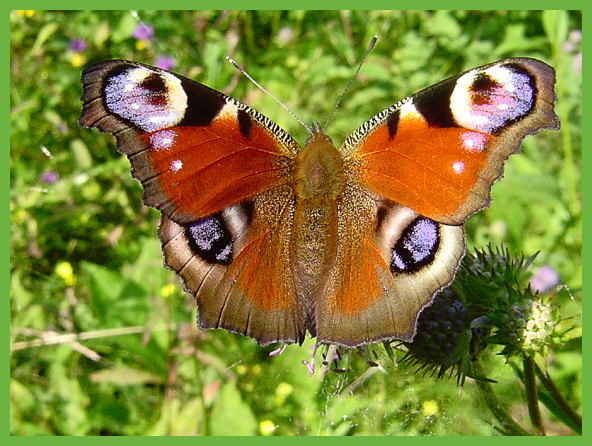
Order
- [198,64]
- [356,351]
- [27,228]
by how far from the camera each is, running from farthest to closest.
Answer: [198,64]
[27,228]
[356,351]

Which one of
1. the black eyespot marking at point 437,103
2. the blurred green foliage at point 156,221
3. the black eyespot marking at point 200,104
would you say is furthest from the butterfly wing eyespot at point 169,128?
the blurred green foliage at point 156,221

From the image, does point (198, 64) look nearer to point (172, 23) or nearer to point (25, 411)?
point (172, 23)

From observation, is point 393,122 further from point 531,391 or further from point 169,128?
point 531,391

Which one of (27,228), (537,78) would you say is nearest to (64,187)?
(27,228)

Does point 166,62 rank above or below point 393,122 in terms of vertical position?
above

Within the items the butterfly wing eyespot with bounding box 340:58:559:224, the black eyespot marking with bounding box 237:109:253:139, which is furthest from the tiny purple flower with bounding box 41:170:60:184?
the butterfly wing eyespot with bounding box 340:58:559:224

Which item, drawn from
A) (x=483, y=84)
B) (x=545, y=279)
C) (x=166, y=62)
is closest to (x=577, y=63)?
(x=545, y=279)
